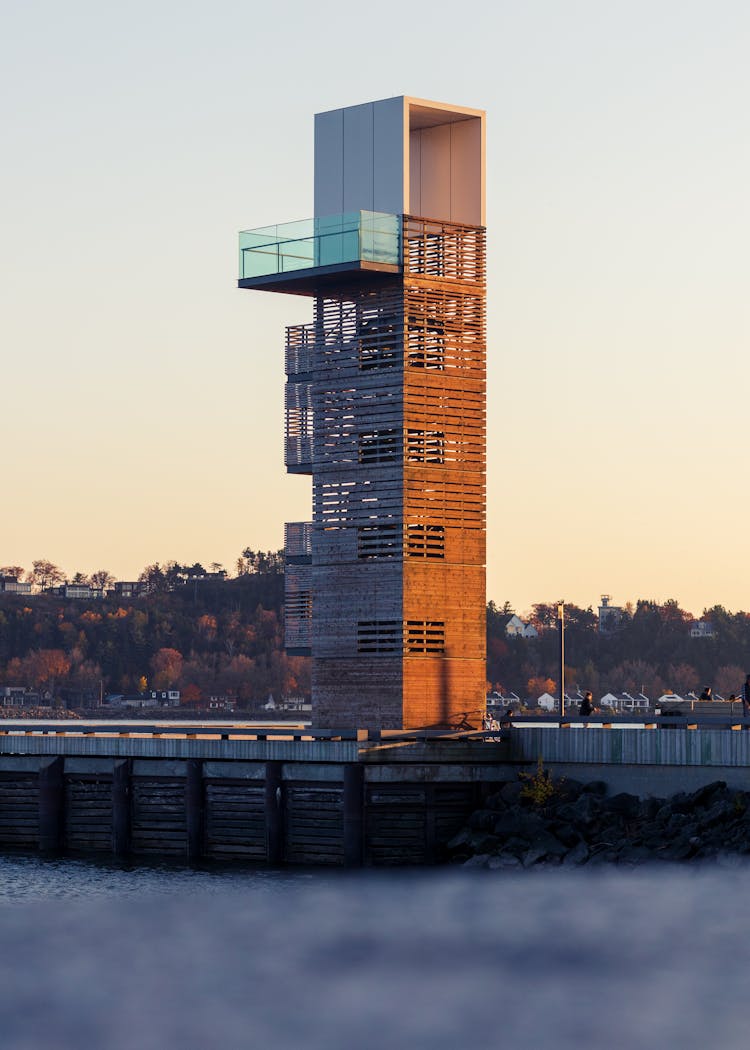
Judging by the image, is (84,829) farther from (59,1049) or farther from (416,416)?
(59,1049)

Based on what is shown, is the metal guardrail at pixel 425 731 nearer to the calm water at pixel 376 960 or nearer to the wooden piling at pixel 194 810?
the wooden piling at pixel 194 810

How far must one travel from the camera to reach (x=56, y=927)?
52.3 m

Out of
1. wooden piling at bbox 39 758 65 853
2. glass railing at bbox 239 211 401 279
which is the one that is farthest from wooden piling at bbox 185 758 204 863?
glass railing at bbox 239 211 401 279

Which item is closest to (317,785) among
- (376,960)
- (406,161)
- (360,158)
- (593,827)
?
(593,827)

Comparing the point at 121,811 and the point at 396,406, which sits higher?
the point at 396,406

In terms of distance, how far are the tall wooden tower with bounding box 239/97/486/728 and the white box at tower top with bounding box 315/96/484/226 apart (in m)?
0.04

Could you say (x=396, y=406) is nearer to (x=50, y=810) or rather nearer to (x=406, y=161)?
(x=406, y=161)

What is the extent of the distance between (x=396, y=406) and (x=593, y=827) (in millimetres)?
15630

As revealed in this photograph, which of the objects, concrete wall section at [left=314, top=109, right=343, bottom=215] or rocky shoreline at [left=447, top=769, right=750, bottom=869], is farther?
concrete wall section at [left=314, top=109, right=343, bottom=215]

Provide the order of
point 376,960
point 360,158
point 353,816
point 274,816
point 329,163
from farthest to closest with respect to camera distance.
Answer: point 329,163, point 360,158, point 274,816, point 353,816, point 376,960

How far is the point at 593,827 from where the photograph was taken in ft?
183

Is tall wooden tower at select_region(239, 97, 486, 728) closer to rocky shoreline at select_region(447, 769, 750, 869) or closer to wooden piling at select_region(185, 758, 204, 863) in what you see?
wooden piling at select_region(185, 758, 204, 863)

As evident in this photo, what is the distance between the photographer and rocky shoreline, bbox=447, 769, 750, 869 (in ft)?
173

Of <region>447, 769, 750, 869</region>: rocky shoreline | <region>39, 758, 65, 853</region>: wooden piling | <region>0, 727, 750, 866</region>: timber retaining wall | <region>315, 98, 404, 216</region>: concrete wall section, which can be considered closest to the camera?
<region>447, 769, 750, 869</region>: rocky shoreline
